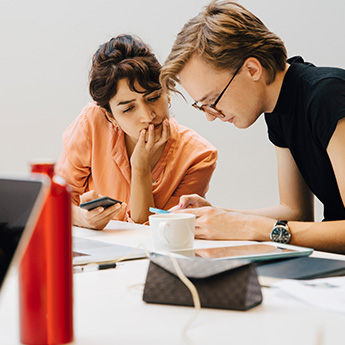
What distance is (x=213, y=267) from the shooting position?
75 centimetres

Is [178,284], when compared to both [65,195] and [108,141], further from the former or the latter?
[108,141]

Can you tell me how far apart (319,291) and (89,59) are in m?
2.55

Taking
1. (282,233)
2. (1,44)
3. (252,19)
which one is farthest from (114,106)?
(1,44)

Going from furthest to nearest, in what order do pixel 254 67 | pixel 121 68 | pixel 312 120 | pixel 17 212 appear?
1. pixel 121 68
2. pixel 254 67
3. pixel 312 120
4. pixel 17 212

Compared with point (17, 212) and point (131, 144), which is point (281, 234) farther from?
point (131, 144)

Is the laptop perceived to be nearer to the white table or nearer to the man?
the white table

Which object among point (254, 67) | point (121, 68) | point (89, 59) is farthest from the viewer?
point (89, 59)

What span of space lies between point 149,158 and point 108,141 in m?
0.19

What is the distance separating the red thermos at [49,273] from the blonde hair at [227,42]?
1.11 metres

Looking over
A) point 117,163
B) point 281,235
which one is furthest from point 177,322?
point 117,163

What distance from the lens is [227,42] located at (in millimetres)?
1579

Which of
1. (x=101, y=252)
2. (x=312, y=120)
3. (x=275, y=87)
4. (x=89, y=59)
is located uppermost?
(x=89, y=59)

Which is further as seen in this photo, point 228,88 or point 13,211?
point 228,88

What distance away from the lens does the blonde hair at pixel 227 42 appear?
1.59 meters
